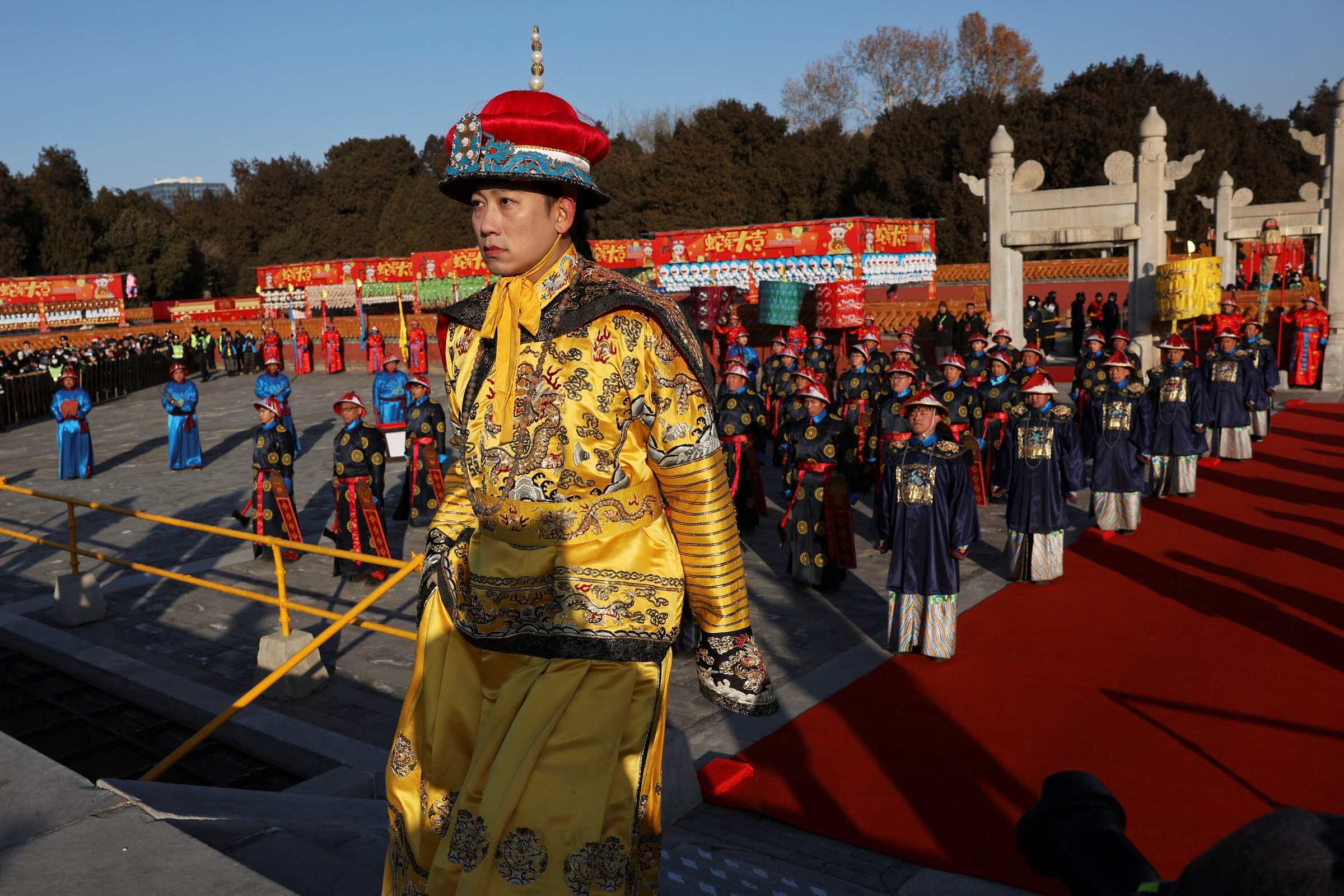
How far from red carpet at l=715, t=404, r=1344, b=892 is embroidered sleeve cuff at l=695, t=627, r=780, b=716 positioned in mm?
2732

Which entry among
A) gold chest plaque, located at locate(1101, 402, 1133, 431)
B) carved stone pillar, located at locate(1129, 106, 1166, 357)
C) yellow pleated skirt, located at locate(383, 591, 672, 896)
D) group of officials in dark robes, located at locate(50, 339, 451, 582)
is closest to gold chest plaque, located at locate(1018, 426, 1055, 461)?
gold chest plaque, located at locate(1101, 402, 1133, 431)

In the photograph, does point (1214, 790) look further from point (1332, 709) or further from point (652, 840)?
point (652, 840)

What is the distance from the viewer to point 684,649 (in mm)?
8047

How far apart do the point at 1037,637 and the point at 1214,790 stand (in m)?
2.55

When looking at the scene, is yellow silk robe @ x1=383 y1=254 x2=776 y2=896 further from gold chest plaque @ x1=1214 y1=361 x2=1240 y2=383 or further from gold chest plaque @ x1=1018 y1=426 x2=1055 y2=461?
gold chest plaque @ x1=1214 y1=361 x2=1240 y2=383

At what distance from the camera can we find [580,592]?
232cm


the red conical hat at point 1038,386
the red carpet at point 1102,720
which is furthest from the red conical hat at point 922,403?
the red conical hat at point 1038,386

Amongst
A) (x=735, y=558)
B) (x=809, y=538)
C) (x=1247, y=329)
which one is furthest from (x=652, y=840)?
(x=1247, y=329)

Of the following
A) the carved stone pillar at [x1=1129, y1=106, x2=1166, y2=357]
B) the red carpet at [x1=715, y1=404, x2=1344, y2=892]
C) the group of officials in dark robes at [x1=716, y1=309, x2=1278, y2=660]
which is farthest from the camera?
the carved stone pillar at [x1=1129, y1=106, x2=1166, y2=357]

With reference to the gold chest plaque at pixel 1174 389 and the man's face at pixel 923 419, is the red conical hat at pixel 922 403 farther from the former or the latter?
the gold chest plaque at pixel 1174 389

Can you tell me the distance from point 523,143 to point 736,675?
1.37 m

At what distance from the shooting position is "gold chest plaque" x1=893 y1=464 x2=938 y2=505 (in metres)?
7.55

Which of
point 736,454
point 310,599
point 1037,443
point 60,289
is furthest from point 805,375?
point 60,289

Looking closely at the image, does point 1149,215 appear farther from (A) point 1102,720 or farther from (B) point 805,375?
(A) point 1102,720
